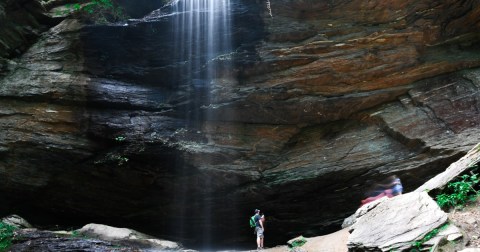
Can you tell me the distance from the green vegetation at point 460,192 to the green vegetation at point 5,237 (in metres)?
10.3

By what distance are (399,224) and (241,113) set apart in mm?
8168

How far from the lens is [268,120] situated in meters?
13.6

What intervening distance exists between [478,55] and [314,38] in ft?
17.4

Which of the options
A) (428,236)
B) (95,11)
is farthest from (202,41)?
(428,236)

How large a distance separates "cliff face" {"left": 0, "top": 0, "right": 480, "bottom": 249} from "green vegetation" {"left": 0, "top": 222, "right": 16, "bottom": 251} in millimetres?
2751

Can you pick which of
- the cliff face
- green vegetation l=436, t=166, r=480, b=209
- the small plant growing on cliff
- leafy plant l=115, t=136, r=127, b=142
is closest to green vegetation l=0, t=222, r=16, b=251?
the cliff face

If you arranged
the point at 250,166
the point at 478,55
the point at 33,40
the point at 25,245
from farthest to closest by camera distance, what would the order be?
the point at 33,40 < the point at 250,166 < the point at 478,55 < the point at 25,245

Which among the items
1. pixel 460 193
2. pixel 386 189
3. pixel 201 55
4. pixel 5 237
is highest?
pixel 201 55

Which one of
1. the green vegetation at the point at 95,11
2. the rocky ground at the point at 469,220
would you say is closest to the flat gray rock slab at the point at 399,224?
the rocky ground at the point at 469,220

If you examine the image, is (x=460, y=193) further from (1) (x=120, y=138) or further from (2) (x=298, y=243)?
(1) (x=120, y=138)

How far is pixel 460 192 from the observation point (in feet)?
20.1

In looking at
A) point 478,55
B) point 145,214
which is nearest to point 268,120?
point 145,214

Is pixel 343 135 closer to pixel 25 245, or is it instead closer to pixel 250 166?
pixel 250 166

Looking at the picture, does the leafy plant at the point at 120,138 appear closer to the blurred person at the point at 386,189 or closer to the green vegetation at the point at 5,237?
the green vegetation at the point at 5,237
